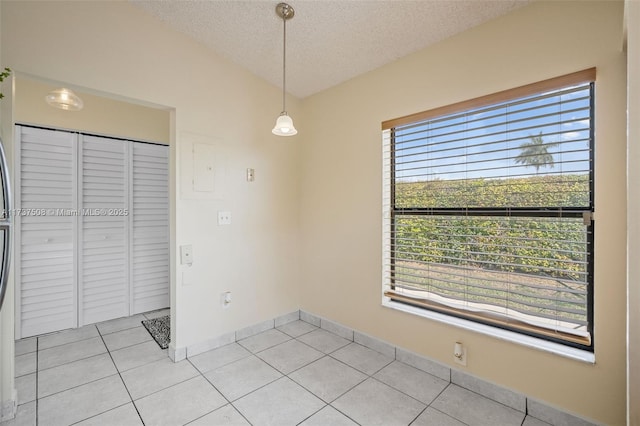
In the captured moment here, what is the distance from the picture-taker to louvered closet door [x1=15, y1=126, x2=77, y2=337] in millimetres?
2777

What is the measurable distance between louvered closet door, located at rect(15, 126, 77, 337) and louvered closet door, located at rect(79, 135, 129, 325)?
0.10 meters

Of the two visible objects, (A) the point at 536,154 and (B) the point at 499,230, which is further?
(B) the point at 499,230

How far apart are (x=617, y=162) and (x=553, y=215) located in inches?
15.4

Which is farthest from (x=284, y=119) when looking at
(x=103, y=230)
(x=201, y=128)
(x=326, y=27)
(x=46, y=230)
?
(x=46, y=230)

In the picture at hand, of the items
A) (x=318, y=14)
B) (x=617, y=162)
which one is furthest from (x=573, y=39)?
(x=318, y=14)

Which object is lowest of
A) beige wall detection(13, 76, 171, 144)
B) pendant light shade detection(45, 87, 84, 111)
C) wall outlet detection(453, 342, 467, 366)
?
wall outlet detection(453, 342, 467, 366)

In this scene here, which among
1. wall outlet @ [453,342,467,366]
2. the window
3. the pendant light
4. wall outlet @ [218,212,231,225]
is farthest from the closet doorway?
wall outlet @ [453,342,467,366]

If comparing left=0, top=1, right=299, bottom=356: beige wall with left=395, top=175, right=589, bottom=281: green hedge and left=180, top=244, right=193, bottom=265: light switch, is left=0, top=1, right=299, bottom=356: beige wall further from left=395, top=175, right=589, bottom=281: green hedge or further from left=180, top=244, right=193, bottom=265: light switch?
left=395, top=175, right=589, bottom=281: green hedge

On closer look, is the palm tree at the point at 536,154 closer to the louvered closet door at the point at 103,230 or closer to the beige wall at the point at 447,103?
the beige wall at the point at 447,103

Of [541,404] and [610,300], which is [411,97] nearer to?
[610,300]

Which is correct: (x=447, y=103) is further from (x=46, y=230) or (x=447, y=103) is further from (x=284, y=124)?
(x=46, y=230)

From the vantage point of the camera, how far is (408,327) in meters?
2.37

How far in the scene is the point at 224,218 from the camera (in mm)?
2727

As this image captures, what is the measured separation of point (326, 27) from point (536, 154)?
173 cm
